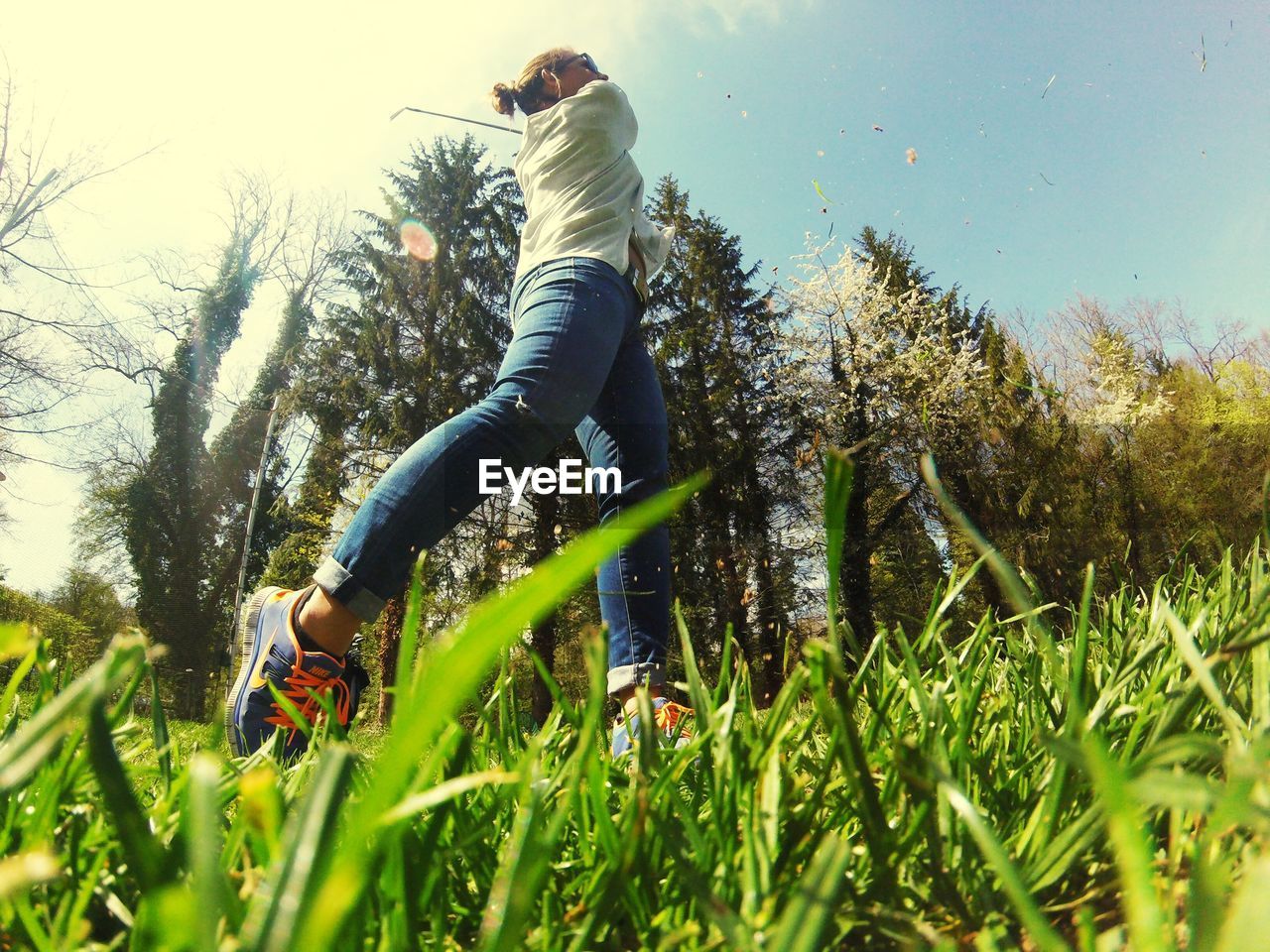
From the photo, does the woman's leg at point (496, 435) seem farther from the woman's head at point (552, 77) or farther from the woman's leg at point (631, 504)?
the woman's head at point (552, 77)

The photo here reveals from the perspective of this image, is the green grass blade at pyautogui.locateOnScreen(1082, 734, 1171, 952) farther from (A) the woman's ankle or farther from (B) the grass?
(A) the woman's ankle

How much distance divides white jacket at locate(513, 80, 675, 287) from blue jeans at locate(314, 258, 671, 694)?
0.22 ft

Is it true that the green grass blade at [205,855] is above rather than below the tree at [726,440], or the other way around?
below

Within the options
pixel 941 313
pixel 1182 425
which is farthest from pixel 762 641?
pixel 1182 425

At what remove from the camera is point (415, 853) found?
0.30 m

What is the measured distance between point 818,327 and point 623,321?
48.8 ft

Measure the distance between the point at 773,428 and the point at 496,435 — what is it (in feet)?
49.5

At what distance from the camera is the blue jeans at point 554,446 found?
0.99 meters

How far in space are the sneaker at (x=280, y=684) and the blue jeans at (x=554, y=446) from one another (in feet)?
0.27


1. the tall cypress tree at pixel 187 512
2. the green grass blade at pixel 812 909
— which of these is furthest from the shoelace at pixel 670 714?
the tall cypress tree at pixel 187 512

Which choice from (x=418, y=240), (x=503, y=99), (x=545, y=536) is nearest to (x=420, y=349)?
(x=418, y=240)

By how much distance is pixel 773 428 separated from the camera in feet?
51.8

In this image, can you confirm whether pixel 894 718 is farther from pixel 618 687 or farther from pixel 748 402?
pixel 748 402

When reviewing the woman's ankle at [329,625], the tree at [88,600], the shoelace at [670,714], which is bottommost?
the shoelace at [670,714]
